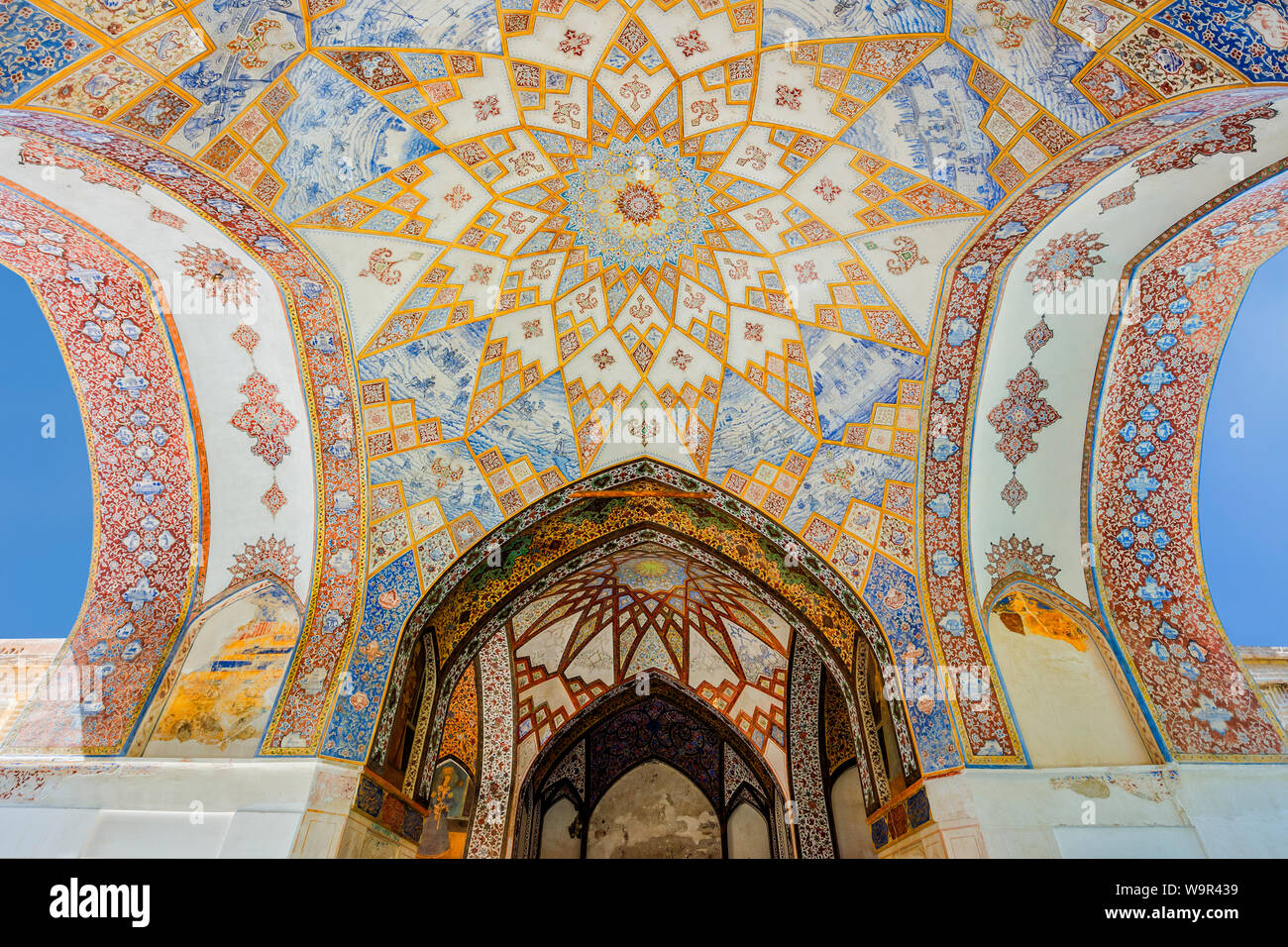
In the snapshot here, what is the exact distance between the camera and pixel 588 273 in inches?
316

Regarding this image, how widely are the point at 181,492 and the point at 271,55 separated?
472 cm

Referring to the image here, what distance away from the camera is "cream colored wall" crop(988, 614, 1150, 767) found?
6668 millimetres

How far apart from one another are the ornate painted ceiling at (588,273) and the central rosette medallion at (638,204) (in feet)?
0.14

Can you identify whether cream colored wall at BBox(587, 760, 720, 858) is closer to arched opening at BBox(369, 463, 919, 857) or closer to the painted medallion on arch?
arched opening at BBox(369, 463, 919, 857)

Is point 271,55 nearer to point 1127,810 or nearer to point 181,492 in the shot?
point 181,492

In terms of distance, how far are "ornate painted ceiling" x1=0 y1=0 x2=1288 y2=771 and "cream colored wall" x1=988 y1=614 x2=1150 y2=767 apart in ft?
1.18

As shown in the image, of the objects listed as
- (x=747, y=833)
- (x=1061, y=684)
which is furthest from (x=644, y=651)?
(x=1061, y=684)

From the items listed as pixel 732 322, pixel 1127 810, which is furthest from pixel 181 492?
pixel 1127 810

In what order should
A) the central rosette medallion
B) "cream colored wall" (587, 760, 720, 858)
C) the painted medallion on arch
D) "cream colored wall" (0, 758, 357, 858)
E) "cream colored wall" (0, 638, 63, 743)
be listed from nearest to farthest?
"cream colored wall" (0, 758, 357, 858) → the central rosette medallion → "cream colored wall" (0, 638, 63, 743) → the painted medallion on arch → "cream colored wall" (587, 760, 720, 858)

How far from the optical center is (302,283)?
6777 mm

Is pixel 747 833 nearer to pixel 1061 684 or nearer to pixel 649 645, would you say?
pixel 649 645

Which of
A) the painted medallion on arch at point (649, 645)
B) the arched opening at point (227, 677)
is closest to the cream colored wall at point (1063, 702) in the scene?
the painted medallion on arch at point (649, 645)

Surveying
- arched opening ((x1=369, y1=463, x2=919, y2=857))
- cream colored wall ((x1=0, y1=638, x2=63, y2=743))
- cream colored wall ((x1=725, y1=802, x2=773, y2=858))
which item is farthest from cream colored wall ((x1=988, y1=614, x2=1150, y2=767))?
cream colored wall ((x1=0, y1=638, x2=63, y2=743))

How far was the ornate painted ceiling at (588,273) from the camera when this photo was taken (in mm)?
4867
